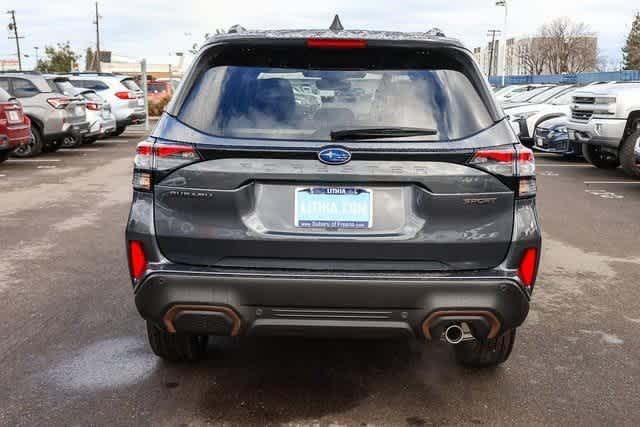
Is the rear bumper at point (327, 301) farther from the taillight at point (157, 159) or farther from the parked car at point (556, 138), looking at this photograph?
the parked car at point (556, 138)

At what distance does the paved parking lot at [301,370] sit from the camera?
3422 mm

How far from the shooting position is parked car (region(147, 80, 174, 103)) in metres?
35.8

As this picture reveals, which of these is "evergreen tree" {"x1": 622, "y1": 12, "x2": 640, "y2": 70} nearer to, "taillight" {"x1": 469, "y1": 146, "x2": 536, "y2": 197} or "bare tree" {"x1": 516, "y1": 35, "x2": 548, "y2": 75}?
"bare tree" {"x1": 516, "y1": 35, "x2": 548, "y2": 75}

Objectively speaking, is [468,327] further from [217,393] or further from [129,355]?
[129,355]

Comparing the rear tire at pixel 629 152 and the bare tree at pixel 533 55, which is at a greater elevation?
the bare tree at pixel 533 55

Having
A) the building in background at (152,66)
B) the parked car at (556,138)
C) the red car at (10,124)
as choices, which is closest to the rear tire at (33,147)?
the red car at (10,124)

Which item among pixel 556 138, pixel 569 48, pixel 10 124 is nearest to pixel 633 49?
→ pixel 569 48

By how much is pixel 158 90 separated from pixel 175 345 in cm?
3513

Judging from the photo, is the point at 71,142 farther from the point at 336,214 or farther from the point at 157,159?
the point at 336,214

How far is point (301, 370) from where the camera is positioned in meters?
3.91

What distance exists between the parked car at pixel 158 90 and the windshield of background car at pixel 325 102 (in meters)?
33.2

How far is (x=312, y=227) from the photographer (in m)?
3.08

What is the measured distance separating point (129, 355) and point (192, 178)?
1457 mm

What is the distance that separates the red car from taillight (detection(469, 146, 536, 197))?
11.2m
